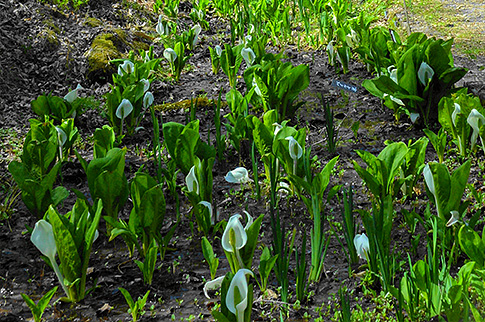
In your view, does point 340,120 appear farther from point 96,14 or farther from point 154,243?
point 96,14

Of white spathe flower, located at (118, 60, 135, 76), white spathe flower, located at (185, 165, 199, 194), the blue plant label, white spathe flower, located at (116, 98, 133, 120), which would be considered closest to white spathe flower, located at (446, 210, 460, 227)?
white spathe flower, located at (185, 165, 199, 194)

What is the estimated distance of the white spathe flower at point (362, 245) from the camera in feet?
5.92

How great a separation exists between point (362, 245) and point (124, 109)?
1608 mm

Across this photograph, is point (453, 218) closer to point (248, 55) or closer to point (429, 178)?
point (429, 178)

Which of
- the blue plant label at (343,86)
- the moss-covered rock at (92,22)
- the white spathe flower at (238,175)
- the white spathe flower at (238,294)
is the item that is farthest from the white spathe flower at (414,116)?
the moss-covered rock at (92,22)

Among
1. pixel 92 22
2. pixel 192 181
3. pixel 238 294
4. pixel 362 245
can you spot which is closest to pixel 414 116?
pixel 362 245

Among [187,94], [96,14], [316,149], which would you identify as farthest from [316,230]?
[96,14]

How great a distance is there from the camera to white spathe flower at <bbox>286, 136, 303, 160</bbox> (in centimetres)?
215

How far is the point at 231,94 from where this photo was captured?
2854 mm

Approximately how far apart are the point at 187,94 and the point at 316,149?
1317mm

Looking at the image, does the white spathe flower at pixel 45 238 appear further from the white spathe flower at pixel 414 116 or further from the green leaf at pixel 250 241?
the white spathe flower at pixel 414 116

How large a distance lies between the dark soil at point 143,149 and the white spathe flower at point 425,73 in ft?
1.07

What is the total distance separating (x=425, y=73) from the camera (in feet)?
8.80

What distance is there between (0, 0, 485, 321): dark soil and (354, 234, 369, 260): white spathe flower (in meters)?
0.12
